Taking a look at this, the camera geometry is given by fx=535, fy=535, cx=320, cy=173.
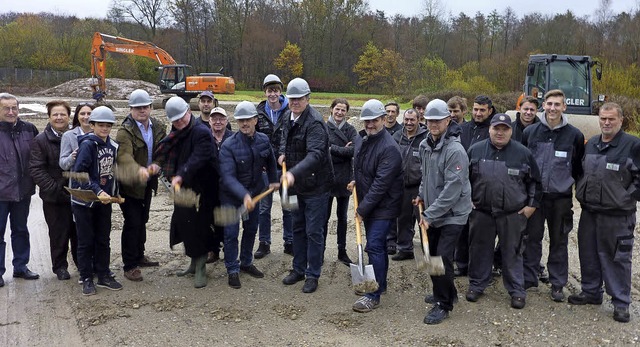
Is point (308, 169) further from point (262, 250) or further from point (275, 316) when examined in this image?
point (262, 250)

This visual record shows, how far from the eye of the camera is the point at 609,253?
4.87 metres

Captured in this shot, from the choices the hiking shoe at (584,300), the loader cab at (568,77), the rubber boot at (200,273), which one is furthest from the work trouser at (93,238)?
the loader cab at (568,77)

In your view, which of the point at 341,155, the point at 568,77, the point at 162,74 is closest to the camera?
the point at 341,155

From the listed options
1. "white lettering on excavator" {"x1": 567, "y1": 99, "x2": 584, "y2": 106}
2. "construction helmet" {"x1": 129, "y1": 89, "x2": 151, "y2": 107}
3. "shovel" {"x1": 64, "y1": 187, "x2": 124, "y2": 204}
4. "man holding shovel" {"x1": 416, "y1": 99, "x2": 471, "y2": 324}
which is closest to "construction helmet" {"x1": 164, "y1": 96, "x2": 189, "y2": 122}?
"construction helmet" {"x1": 129, "y1": 89, "x2": 151, "y2": 107}

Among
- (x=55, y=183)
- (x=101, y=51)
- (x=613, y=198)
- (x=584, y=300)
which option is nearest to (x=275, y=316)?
(x=55, y=183)

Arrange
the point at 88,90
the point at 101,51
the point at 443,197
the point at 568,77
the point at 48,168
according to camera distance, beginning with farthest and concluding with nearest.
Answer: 1. the point at 88,90
2. the point at 101,51
3. the point at 568,77
4. the point at 48,168
5. the point at 443,197

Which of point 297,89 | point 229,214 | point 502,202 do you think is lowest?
point 229,214

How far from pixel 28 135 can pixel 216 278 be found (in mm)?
2499

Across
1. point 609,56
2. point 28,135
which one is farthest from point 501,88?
point 28,135

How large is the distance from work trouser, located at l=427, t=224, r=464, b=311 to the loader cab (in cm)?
1034

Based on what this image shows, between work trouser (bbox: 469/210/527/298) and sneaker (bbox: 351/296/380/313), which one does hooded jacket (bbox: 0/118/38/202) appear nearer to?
sneaker (bbox: 351/296/380/313)

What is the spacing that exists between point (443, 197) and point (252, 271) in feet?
7.94

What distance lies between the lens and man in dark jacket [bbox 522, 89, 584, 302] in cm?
505

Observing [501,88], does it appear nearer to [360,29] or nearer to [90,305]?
[360,29]
